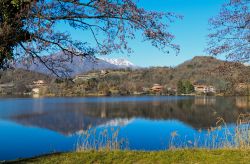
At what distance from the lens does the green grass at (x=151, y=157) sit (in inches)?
289

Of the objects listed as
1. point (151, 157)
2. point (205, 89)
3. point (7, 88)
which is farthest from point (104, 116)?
point (7, 88)

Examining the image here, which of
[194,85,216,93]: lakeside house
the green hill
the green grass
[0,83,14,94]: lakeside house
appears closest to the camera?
the green grass

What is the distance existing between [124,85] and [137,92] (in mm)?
9107

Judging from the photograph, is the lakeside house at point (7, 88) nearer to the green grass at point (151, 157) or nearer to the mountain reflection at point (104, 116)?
the mountain reflection at point (104, 116)

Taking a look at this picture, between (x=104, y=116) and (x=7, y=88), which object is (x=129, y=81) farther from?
(x=104, y=116)

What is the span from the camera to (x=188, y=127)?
89.7ft

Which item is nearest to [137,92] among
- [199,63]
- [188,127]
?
[199,63]

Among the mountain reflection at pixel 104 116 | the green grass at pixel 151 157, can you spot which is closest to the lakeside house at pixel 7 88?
the mountain reflection at pixel 104 116

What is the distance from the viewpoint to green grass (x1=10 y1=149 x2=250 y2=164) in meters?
7.34

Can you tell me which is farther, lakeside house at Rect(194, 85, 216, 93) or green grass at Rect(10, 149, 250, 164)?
lakeside house at Rect(194, 85, 216, 93)

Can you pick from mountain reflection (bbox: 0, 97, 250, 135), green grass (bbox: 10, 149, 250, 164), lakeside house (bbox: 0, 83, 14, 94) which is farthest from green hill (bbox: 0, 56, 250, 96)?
green grass (bbox: 10, 149, 250, 164)

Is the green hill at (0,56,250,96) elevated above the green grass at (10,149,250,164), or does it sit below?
above

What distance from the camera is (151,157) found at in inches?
302

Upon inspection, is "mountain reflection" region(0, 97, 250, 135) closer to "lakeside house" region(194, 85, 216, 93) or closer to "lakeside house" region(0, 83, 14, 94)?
"lakeside house" region(194, 85, 216, 93)
